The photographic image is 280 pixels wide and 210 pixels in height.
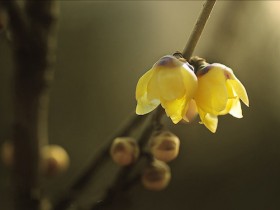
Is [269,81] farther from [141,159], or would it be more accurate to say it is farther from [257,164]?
[141,159]

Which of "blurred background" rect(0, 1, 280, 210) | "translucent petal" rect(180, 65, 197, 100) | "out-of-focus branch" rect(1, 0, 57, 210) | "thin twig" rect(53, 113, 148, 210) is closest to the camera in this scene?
"out-of-focus branch" rect(1, 0, 57, 210)

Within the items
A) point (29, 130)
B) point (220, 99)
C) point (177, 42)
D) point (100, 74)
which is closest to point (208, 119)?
point (220, 99)

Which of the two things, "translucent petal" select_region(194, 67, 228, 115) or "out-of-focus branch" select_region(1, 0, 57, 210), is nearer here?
"out-of-focus branch" select_region(1, 0, 57, 210)

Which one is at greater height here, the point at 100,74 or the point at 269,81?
the point at 269,81

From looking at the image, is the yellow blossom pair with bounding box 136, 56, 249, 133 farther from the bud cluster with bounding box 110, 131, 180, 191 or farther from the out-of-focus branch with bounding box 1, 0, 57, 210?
the out-of-focus branch with bounding box 1, 0, 57, 210

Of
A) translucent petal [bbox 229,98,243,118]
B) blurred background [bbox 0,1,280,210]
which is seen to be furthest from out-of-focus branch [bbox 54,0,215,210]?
blurred background [bbox 0,1,280,210]

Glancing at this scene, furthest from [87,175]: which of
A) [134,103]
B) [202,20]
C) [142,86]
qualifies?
[134,103]

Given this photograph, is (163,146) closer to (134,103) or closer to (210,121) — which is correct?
(210,121)

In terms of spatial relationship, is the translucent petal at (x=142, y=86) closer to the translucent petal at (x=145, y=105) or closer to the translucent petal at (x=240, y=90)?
the translucent petal at (x=145, y=105)
